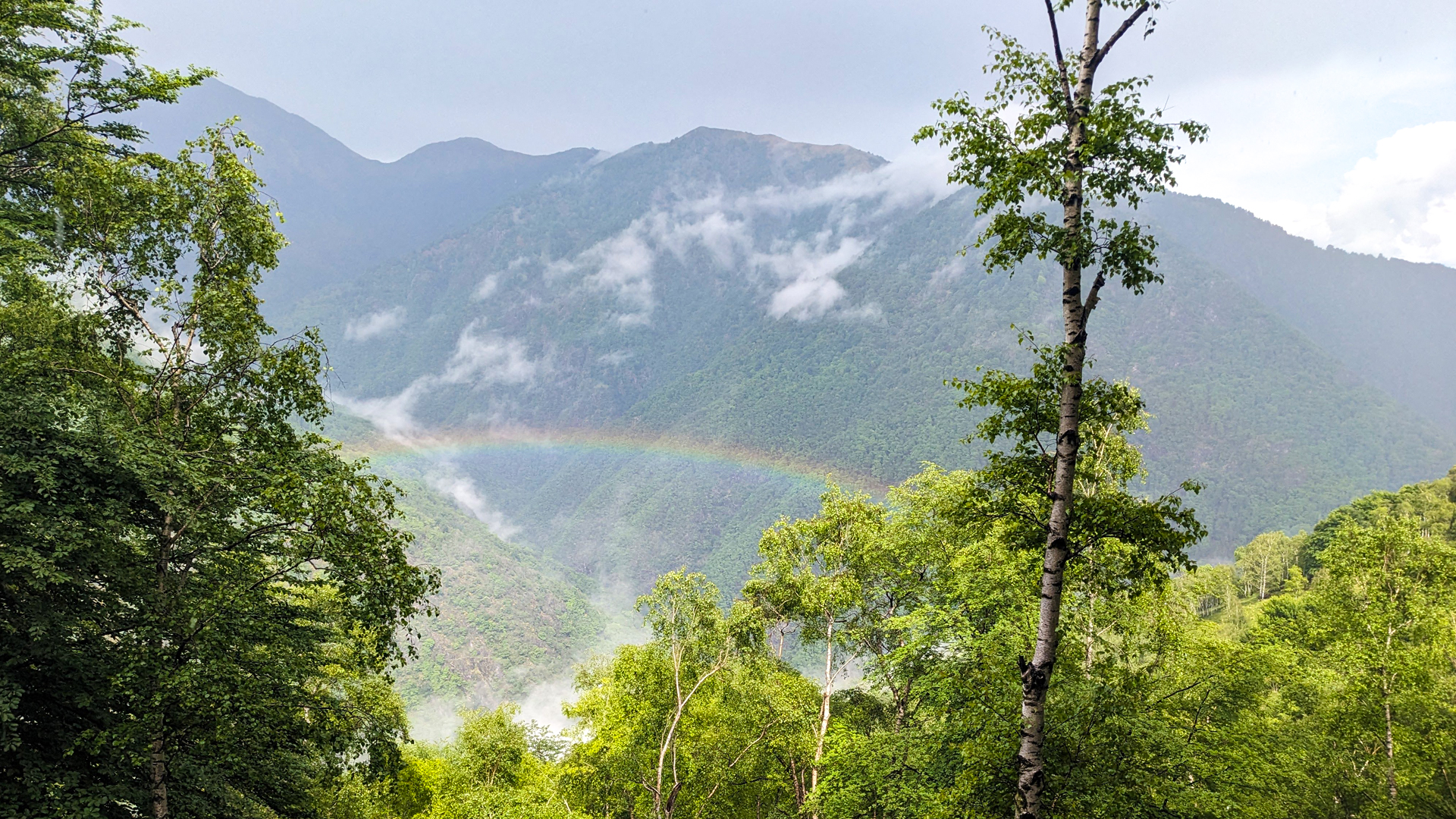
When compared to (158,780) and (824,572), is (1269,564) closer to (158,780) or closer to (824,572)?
(824,572)

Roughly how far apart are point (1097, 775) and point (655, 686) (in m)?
15.1

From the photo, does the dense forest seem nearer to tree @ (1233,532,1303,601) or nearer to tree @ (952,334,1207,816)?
tree @ (952,334,1207,816)

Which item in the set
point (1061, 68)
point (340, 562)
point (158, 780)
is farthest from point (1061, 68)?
point (158, 780)

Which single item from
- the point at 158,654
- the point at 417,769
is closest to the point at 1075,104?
the point at 158,654

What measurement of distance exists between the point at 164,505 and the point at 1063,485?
1074cm

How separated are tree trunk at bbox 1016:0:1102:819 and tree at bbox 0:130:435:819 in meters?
8.24

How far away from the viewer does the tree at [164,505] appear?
8.03 metres

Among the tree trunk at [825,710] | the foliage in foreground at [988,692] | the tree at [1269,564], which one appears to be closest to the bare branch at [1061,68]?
the foliage in foreground at [988,692]

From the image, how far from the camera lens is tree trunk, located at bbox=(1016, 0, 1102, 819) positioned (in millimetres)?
6641

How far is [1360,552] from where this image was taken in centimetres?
1522

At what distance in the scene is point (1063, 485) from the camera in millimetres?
6707

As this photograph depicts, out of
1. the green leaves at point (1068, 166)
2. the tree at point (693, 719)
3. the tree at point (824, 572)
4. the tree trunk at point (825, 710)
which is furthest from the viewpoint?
the tree at point (693, 719)

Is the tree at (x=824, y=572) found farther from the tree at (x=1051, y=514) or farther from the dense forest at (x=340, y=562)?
the tree at (x=1051, y=514)

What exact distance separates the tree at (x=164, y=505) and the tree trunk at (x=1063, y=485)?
27.0 feet
